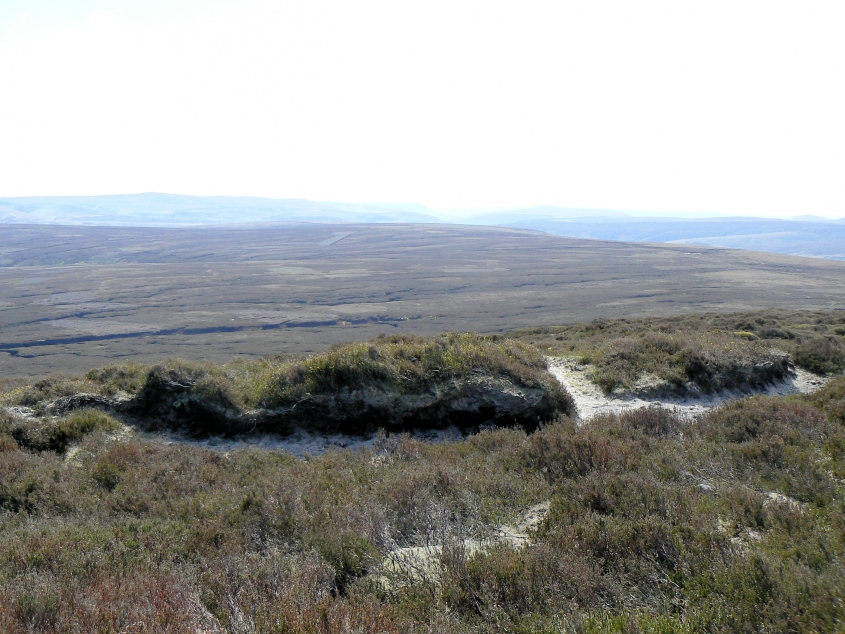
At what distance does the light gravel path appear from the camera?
1187 cm

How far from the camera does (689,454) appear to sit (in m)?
6.59

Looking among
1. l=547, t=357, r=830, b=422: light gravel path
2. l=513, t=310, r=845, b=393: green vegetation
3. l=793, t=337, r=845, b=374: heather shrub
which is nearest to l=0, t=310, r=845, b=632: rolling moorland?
l=547, t=357, r=830, b=422: light gravel path

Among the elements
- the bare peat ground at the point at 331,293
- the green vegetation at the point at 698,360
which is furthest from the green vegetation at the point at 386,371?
the bare peat ground at the point at 331,293

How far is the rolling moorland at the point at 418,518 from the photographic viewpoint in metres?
3.25

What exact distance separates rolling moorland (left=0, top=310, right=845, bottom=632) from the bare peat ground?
33198 millimetres

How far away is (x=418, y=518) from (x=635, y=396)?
9529 mm

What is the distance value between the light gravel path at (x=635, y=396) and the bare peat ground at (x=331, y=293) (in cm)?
3268

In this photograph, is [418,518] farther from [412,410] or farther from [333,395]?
[333,395]

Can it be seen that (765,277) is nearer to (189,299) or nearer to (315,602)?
(189,299)

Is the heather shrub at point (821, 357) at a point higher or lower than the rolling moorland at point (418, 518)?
lower

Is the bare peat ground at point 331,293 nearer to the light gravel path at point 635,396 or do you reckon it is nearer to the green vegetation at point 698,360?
the light gravel path at point 635,396

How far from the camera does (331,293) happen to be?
77938 millimetres

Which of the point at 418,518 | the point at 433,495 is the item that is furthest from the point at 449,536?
the point at 433,495

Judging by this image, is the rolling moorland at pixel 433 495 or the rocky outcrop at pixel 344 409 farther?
the rocky outcrop at pixel 344 409
